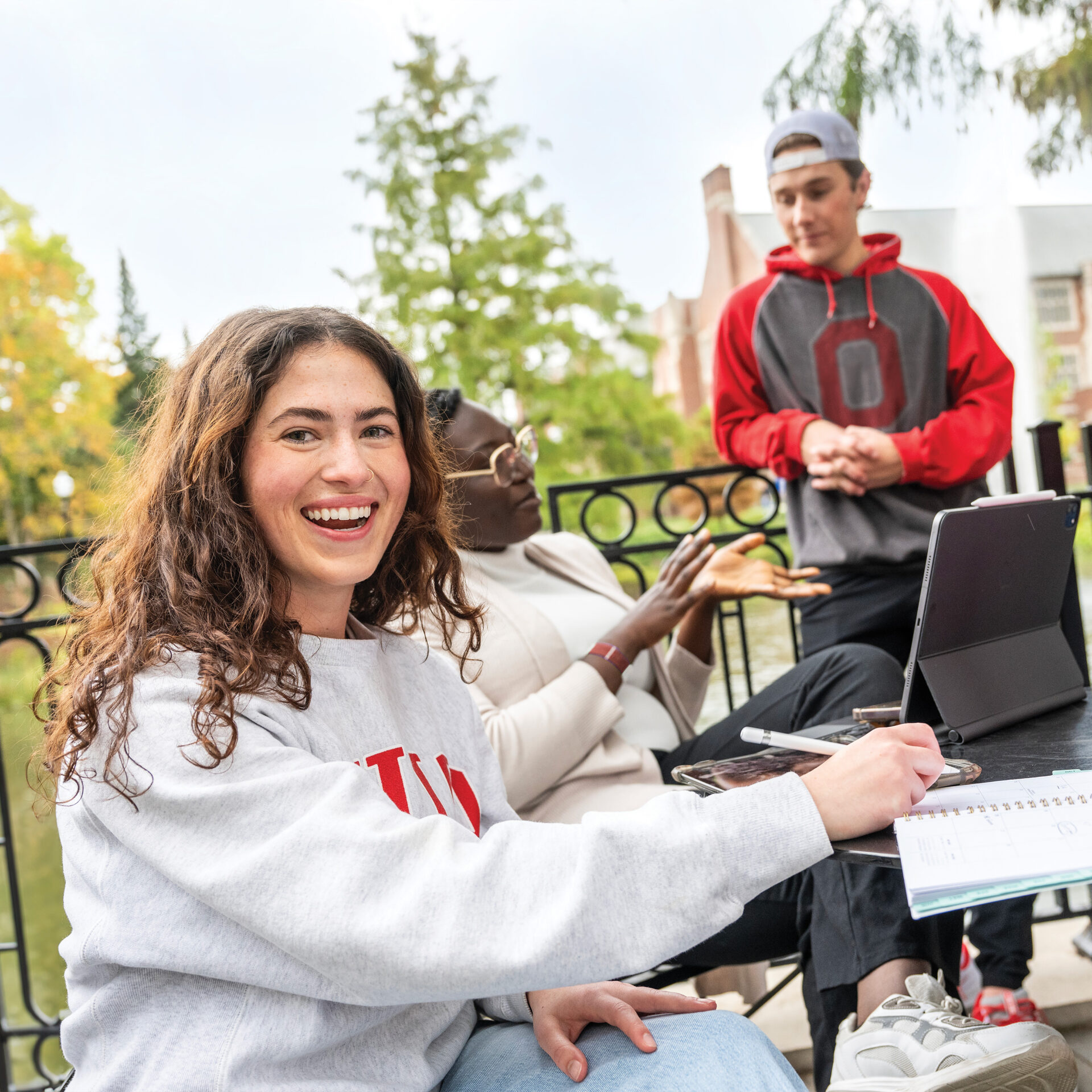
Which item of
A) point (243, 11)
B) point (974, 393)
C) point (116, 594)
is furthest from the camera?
point (243, 11)

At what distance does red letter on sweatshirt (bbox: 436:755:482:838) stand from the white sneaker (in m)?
0.50

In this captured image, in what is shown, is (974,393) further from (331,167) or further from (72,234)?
(72,234)

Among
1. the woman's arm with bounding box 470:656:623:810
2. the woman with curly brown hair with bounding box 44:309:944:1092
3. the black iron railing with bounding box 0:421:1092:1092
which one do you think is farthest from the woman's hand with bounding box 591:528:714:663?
the woman with curly brown hair with bounding box 44:309:944:1092

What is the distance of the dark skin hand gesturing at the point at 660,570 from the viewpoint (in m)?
1.90

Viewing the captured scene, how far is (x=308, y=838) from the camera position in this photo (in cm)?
83

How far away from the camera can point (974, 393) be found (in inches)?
92.3

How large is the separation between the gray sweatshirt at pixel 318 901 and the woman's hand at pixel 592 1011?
0.14 metres

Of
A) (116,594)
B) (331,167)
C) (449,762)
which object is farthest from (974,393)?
(331,167)

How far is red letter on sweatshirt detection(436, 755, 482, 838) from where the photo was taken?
1.20 metres

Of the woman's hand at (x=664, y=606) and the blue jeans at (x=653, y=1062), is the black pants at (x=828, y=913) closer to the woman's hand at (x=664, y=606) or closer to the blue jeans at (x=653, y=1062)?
the woman's hand at (x=664, y=606)

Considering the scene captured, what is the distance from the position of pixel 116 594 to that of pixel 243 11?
21612 millimetres

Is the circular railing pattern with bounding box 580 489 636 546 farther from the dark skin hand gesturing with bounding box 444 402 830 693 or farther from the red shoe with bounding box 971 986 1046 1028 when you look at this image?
the red shoe with bounding box 971 986 1046 1028

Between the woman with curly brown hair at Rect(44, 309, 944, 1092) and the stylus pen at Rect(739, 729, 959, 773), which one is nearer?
the woman with curly brown hair at Rect(44, 309, 944, 1092)

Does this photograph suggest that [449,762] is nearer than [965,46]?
Yes
